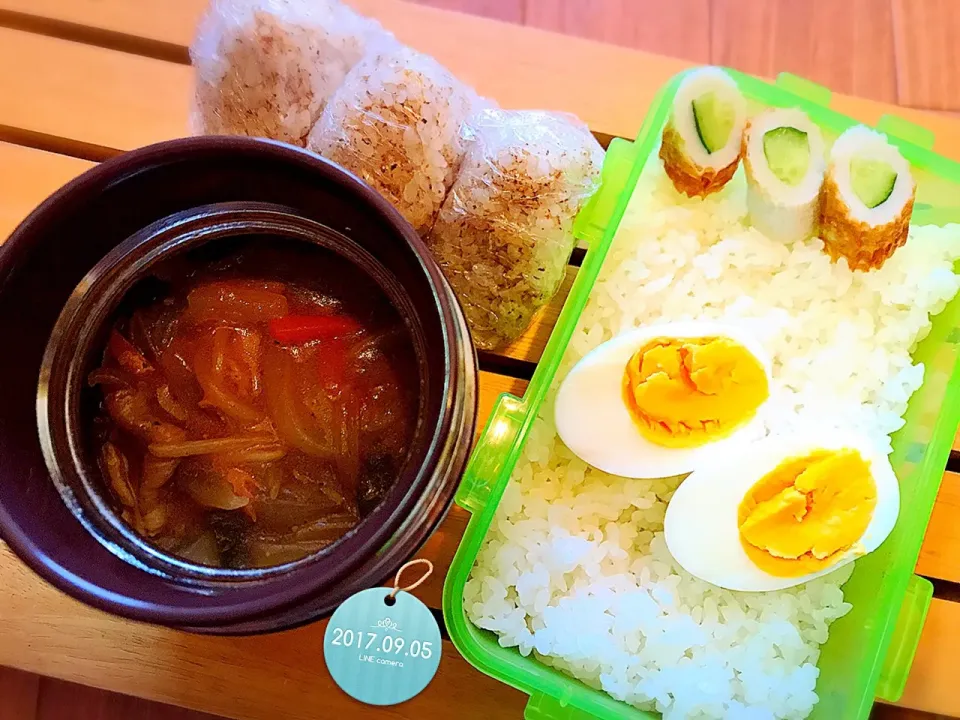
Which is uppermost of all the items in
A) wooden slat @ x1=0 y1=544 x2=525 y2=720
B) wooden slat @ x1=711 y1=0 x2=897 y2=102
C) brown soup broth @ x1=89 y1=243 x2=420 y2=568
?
wooden slat @ x1=711 y1=0 x2=897 y2=102

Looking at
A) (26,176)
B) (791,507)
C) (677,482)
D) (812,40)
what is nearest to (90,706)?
(26,176)

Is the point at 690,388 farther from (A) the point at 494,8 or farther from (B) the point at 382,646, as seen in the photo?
(A) the point at 494,8

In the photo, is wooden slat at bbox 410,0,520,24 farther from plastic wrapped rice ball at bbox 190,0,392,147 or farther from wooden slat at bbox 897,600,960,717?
wooden slat at bbox 897,600,960,717

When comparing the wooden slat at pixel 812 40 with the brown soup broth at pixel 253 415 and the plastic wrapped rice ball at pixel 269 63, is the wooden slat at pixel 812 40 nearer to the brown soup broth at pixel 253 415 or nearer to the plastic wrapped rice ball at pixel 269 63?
the plastic wrapped rice ball at pixel 269 63

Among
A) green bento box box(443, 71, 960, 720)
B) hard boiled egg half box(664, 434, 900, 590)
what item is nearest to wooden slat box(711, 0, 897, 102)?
green bento box box(443, 71, 960, 720)

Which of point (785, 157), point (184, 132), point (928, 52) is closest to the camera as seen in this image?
point (785, 157)

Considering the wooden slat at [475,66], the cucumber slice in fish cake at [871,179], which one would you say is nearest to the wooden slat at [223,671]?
the wooden slat at [475,66]

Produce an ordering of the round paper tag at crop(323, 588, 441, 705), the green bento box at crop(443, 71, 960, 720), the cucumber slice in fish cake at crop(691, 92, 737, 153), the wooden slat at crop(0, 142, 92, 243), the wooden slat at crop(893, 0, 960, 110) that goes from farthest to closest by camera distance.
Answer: the wooden slat at crop(893, 0, 960, 110)
the wooden slat at crop(0, 142, 92, 243)
the cucumber slice in fish cake at crop(691, 92, 737, 153)
the green bento box at crop(443, 71, 960, 720)
the round paper tag at crop(323, 588, 441, 705)
